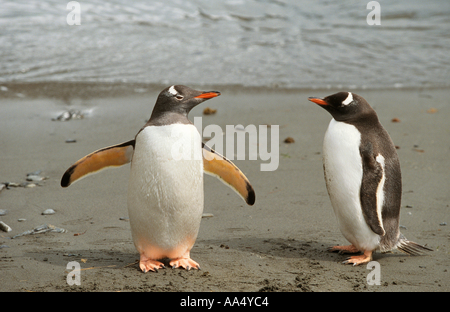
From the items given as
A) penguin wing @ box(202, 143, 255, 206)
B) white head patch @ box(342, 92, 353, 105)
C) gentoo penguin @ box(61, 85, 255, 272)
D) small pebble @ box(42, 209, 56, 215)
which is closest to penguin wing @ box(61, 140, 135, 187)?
gentoo penguin @ box(61, 85, 255, 272)

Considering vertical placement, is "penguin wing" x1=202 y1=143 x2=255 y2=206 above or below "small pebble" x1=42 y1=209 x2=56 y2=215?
above

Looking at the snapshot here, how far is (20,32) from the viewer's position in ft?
36.2

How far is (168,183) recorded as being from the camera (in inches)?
119

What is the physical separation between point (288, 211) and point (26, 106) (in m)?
4.49

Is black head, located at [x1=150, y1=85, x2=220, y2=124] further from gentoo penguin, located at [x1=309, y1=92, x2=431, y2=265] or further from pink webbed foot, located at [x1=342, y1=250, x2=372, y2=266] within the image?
pink webbed foot, located at [x1=342, y1=250, x2=372, y2=266]

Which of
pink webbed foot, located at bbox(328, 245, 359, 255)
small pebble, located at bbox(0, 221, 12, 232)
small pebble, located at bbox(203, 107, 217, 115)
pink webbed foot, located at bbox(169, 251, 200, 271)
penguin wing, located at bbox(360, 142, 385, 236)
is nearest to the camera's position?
pink webbed foot, located at bbox(169, 251, 200, 271)

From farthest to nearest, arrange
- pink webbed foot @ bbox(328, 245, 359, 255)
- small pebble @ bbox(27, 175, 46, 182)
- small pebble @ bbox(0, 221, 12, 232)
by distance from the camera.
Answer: small pebble @ bbox(27, 175, 46, 182) → small pebble @ bbox(0, 221, 12, 232) → pink webbed foot @ bbox(328, 245, 359, 255)

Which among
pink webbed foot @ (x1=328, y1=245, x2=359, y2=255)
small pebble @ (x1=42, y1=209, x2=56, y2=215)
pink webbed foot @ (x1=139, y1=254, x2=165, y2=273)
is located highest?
small pebble @ (x1=42, y1=209, x2=56, y2=215)

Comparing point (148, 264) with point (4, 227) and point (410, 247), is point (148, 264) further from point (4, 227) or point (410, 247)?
point (410, 247)

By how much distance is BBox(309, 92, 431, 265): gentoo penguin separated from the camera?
325 centimetres

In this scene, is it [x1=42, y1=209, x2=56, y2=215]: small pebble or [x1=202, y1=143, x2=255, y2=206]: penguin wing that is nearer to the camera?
[x1=202, y1=143, x2=255, y2=206]: penguin wing

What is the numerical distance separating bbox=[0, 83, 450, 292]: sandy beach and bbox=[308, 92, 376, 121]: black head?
3.27 feet

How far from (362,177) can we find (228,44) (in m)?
8.57

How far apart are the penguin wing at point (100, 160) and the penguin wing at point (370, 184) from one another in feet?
5.14
